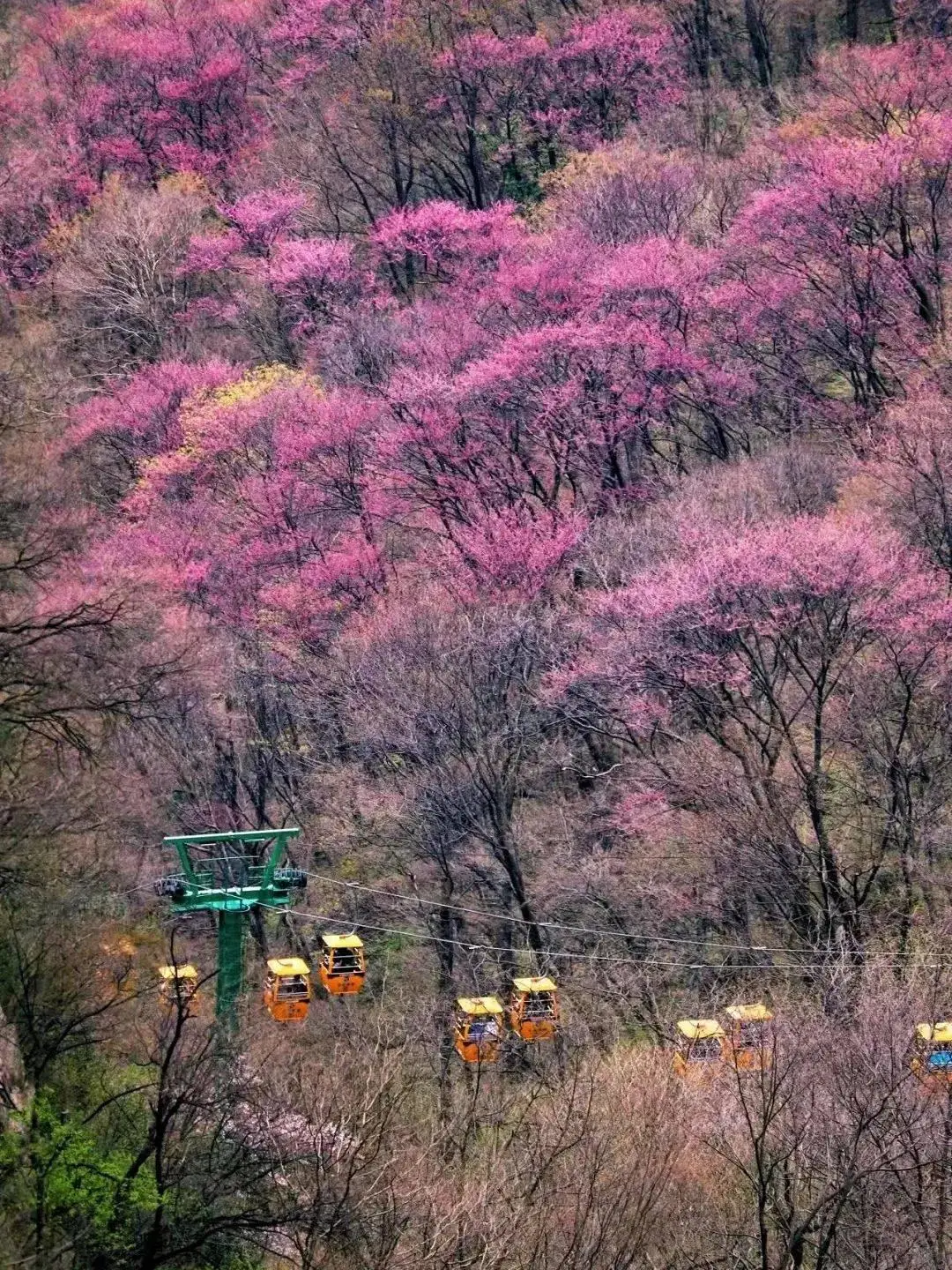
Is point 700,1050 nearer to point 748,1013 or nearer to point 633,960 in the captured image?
point 748,1013

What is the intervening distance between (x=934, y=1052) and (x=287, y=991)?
864 centimetres

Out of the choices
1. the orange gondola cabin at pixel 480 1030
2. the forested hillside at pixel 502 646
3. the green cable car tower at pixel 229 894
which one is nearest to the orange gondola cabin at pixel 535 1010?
the orange gondola cabin at pixel 480 1030

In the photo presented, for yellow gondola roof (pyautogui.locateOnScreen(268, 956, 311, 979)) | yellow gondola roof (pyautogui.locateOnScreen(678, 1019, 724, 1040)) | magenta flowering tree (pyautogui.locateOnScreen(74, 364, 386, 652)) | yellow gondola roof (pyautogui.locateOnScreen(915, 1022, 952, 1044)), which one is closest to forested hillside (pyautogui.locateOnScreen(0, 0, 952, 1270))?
yellow gondola roof (pyautogui.locateOnScreen(915, 1022, 952, 1044))

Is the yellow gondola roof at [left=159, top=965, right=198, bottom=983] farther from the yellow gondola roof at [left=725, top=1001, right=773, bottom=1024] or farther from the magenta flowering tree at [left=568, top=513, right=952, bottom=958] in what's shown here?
the magenta flowering tree at [left=568, top=513, right=952, bottom=958]

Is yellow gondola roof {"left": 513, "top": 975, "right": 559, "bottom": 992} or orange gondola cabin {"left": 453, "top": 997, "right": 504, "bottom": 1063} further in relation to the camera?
orange gondola cabin {"left": 453, "top": 997, "right": 504, "bottom": 1063}

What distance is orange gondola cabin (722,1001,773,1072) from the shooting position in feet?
60.7

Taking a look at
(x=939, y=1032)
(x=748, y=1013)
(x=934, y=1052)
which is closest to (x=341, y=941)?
(x=748, y=1013)

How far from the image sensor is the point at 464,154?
57.8m

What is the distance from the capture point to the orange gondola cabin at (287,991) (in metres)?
21.9

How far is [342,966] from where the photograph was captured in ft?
74.6

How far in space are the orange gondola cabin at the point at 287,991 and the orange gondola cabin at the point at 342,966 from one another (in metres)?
0.31

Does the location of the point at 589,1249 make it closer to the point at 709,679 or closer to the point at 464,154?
the point at 709,679

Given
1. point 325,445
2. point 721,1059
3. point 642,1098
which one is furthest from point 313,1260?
point 325,445

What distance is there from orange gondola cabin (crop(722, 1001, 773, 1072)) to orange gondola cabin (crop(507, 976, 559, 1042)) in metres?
2.11
